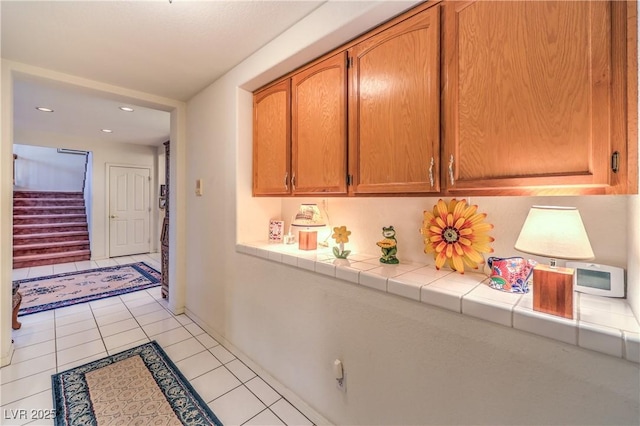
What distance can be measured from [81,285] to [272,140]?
404cm

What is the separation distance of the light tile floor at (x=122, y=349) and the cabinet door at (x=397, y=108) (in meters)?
1.52

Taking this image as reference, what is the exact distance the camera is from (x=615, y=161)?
2.68 feet

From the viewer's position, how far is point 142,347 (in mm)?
2307

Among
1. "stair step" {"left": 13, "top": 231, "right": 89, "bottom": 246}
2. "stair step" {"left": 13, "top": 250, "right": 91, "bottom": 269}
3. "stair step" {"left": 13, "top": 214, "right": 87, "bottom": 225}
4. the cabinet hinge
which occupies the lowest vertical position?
"stair step" {"left": 13, "top": 250, "right": 91, "bottom": 269}

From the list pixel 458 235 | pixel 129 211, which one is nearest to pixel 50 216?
pixel 129 211

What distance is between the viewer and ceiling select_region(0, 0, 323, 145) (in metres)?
1.50

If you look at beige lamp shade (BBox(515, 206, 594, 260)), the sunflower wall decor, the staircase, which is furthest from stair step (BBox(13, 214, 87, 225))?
beige lamp shade (BBox(515, 206, 594, 260))

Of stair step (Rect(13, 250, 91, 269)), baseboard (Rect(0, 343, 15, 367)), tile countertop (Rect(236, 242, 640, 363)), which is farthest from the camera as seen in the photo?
stair step (Rect(13, 250, 91, 269))

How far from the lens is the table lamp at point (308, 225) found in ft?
6.13

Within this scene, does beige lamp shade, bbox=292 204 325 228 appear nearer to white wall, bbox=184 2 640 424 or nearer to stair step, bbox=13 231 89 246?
white wall, bbox=184 2 640 424

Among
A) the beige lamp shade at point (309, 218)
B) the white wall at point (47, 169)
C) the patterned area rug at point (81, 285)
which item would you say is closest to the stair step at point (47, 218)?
the white wall at point (47, 169)

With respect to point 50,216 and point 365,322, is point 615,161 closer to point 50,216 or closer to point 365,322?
point 365,322

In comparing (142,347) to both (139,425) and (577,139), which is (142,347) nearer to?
(139,425)

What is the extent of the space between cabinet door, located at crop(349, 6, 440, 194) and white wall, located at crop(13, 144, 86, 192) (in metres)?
9.40
